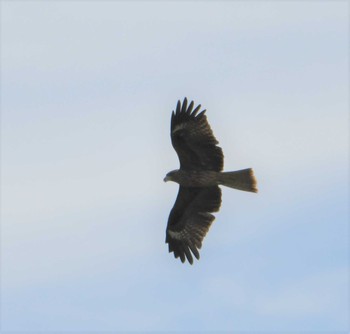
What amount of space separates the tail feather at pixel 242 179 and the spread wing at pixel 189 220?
1.10 metres

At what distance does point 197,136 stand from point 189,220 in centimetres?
220

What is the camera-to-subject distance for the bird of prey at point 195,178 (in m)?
21.5

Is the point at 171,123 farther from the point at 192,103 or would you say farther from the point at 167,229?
the point at 167,229

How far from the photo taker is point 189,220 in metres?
23.0

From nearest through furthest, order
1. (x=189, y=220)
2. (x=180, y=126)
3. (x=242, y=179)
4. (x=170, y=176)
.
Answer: (x=242, y=179)
(x=180, y=126)
(x=170, y=176)
(x=189, y=220)

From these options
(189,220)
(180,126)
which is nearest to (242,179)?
(180,126)

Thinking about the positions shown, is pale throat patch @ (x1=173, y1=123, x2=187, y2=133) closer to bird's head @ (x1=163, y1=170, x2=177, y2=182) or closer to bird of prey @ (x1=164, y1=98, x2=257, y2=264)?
bird of prey @ (x1=164, y1=98, x2=257, y2=264)

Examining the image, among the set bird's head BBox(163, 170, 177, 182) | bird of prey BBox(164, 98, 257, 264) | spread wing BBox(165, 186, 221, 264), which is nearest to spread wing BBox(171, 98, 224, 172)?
bird of prey BBox(164, 98, 257, 264)

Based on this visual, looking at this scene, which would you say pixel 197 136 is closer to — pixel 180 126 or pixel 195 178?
pixel 180 126

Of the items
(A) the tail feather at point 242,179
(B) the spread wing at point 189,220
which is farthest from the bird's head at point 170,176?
(A) the tail feather at point 242,179

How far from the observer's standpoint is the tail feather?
21312 mm

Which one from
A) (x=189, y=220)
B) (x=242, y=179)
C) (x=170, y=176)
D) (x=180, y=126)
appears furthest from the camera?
(x=189, y=220)

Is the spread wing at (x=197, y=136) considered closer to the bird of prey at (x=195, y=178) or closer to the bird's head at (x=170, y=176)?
the bird of prey at (x=195, y=178)

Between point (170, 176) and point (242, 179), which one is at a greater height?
point (170, 176)
